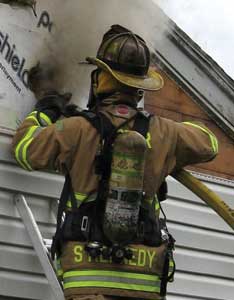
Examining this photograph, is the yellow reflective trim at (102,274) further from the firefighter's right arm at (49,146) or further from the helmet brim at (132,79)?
the helmet brim at (132,79)

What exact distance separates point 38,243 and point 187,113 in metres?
1.65

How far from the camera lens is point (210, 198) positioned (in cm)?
403

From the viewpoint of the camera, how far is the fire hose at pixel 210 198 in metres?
4.02

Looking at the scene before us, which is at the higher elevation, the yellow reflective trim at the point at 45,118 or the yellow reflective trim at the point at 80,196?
the yellow reflective trim at the point at 45,118

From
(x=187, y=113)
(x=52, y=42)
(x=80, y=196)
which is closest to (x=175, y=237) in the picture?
(x=187, y=113)

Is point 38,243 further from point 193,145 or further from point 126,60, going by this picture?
point 126,60

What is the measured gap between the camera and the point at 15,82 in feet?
14.9

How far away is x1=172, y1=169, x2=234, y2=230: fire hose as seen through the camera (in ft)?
13.2

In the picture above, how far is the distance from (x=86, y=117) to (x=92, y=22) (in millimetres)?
1104

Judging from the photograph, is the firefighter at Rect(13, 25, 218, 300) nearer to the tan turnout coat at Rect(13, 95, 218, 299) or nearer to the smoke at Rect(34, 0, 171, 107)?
the tan turnout coat at Rect(13, 95, 218, 299)

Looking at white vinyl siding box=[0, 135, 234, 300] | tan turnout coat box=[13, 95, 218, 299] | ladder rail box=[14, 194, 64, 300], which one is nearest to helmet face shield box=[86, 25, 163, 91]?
tan turnout coat box=[13, 95, 218, 299]

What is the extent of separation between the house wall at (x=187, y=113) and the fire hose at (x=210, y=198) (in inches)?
48.9

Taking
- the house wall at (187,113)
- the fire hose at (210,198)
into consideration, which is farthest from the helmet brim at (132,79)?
the house wall at (187,113)

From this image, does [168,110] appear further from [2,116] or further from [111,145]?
[111,145]
